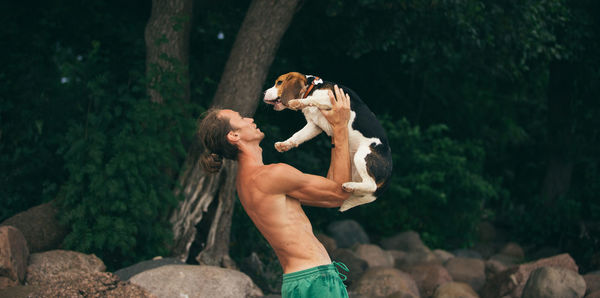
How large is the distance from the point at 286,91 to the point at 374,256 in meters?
6.54

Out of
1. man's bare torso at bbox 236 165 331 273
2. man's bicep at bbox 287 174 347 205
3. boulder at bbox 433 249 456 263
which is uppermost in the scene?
man's bicep at bbox 287 174 347 205

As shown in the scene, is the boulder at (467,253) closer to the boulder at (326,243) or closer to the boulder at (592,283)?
the boulder at (326,243)

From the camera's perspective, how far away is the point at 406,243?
1025 cm

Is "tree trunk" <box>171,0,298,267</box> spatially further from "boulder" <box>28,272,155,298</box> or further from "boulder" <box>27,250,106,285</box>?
"boulder" <box>28,272,155,298</box>

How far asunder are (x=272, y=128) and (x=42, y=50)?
3343 mm

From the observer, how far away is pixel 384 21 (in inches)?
321

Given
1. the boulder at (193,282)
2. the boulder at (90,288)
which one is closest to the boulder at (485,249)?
the boulder at (193,282)

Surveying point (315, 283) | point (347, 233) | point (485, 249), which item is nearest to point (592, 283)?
point (347, 233)

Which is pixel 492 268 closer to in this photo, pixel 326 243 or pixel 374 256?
pixel 374 256

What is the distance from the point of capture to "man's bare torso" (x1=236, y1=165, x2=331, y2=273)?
2947mm

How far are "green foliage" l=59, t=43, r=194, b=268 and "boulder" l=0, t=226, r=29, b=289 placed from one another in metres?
0.65

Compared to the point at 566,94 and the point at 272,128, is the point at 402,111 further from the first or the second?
the point at 272,128

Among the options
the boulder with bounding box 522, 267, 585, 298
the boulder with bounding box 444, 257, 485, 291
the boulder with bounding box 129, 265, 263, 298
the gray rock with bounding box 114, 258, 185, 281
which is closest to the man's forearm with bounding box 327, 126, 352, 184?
the boulder with bounding box 129, 265, 263, 298

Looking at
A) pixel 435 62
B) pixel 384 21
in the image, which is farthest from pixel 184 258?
pixel 435 62
